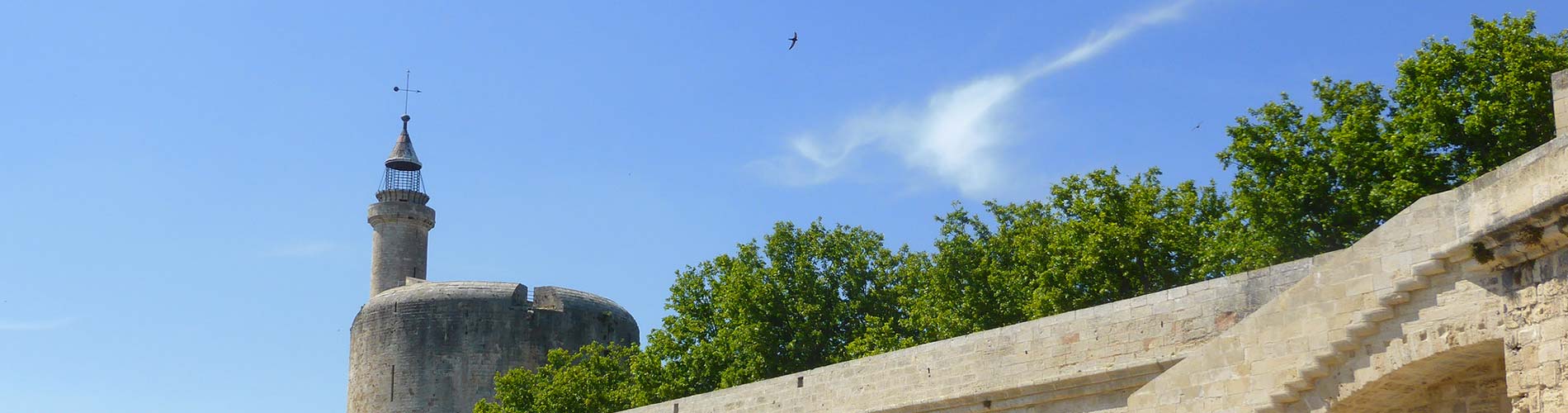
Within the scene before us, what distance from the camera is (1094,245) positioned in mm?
28750

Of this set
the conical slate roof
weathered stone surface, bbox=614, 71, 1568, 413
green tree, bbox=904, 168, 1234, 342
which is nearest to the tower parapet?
the conical slate roof

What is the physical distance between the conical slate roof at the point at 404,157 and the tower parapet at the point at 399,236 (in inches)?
64.5

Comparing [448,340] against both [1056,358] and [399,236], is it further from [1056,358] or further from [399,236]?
[1056,358]

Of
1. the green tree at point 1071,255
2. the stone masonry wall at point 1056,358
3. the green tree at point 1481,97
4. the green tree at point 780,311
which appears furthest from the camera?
the green tree at point 780,311

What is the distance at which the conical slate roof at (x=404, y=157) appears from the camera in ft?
160

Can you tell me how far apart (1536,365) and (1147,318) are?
170 inches

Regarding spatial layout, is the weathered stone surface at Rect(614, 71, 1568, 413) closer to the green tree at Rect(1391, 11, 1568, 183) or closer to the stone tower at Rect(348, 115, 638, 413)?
the green tree at Rect(1391, 11, 1568, 183)

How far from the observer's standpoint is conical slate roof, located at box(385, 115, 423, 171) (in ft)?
160

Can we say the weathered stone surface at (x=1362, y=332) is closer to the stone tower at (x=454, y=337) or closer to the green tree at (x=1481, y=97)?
the green tree at (x=1481, y=97)

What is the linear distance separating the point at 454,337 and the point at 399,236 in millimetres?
6742

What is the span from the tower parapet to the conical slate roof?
1.64 m

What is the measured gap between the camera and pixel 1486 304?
11.7 metres

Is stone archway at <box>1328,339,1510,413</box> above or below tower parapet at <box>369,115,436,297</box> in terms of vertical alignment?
below

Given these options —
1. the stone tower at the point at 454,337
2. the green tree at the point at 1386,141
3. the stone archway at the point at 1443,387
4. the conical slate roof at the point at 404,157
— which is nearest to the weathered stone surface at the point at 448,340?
the stone tower at the point at 454,337
